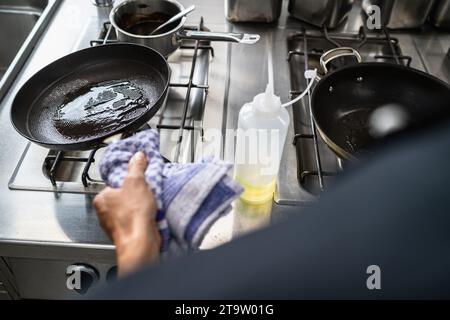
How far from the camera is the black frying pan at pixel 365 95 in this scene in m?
0.81

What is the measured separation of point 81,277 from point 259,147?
1.25 feet

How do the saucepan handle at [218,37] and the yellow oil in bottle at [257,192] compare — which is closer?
the yellow oil in bottle at [257,192]

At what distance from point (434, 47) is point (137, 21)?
0.73 meters

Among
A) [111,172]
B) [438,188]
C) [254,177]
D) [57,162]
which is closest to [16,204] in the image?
[57,162]

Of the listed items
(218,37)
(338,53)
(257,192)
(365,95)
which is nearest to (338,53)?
(338,53)

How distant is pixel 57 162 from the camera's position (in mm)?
769

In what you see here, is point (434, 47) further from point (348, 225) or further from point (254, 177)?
point (348, 225)

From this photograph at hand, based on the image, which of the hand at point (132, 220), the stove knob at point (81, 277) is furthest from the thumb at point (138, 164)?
the stove knob at point (81, 277)

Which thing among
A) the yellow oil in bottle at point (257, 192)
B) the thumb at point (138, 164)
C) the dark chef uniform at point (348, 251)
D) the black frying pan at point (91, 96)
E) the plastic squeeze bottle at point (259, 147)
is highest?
the black frying pan at point (91, 96)

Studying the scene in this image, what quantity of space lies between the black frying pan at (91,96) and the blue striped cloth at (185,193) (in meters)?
0.14

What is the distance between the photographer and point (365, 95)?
2.87ft

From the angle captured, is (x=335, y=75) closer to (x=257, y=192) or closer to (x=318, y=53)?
(x=318, y=53)

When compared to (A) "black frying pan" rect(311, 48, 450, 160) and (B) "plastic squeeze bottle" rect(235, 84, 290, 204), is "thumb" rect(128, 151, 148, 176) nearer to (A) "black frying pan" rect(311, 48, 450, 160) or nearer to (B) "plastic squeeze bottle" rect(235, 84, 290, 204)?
(B) "plastic squeeze bottle" rect(235, 84, 290, 204)

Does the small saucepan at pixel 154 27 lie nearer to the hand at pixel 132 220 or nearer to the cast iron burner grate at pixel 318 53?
the cast iron burner grate at pixel 318 53
